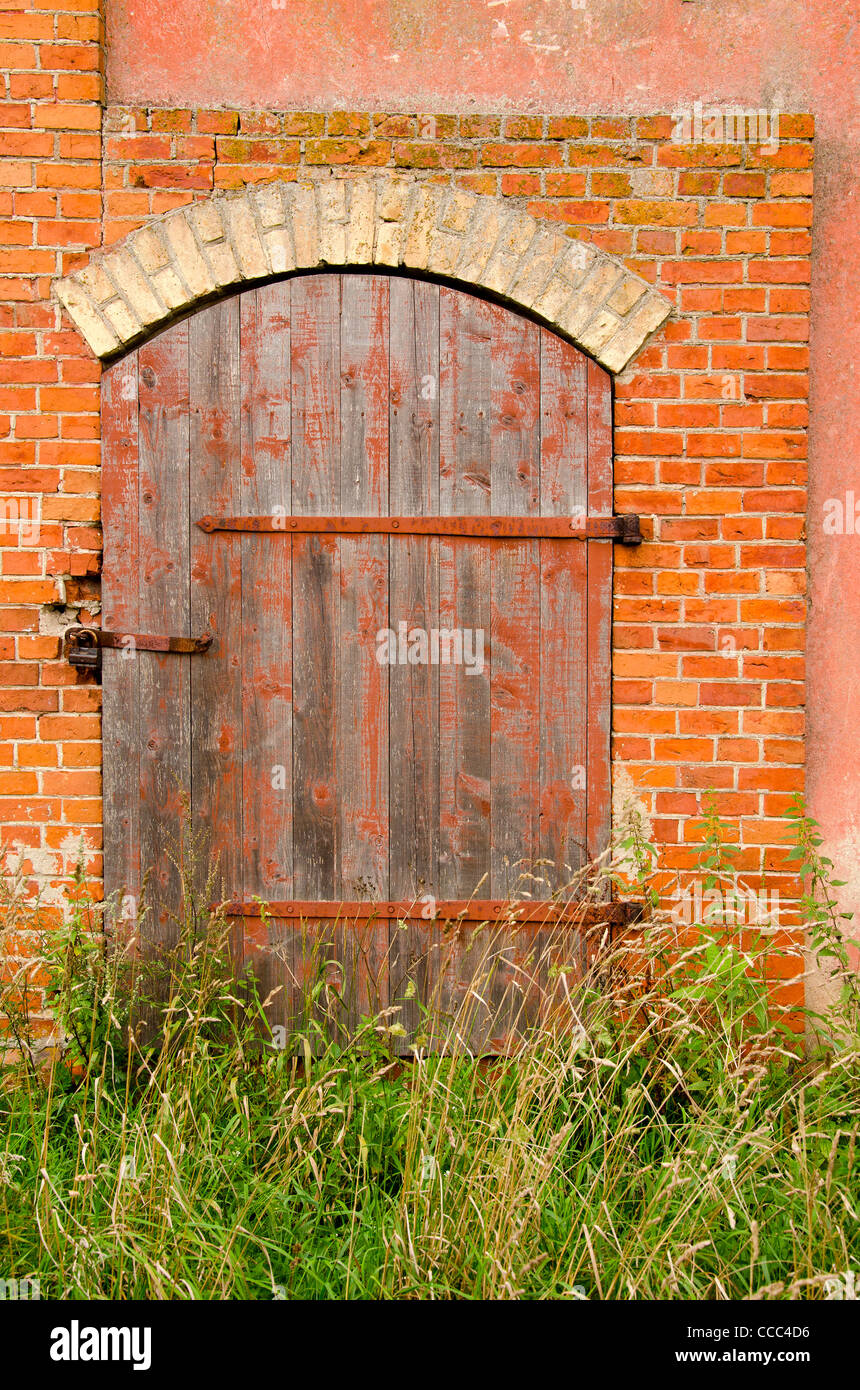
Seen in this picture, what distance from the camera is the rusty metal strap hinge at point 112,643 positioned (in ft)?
9.05

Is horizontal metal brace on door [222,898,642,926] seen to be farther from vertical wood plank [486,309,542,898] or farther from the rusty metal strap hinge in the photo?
the rusty metal strap hinge

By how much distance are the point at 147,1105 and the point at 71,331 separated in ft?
7.46

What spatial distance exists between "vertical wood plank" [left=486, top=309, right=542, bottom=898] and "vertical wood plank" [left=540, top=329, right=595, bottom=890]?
3 cm

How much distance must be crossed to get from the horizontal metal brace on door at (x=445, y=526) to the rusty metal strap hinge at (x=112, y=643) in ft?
1.20

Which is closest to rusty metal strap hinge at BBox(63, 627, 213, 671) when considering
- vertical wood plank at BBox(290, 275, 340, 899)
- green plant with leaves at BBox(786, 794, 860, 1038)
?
vertical wood plank at BBox(290, 275, 340, 899)

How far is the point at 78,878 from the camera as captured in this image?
8.60 ft

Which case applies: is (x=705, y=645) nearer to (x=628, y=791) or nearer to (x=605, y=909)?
(x=628, y=791)

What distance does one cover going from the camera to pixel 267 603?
→ 9.17 feet

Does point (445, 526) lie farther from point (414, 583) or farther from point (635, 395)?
point (635, 395)

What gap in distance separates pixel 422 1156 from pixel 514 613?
5.05 feet

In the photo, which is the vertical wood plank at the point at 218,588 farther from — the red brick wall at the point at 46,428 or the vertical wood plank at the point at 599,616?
the vertical wood plank at the point at 599,616

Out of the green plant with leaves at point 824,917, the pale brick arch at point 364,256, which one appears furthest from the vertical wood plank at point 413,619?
the green plant with leaves at point 824,917

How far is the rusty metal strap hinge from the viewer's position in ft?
9.05

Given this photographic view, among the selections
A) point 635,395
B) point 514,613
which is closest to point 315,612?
point 514,613
